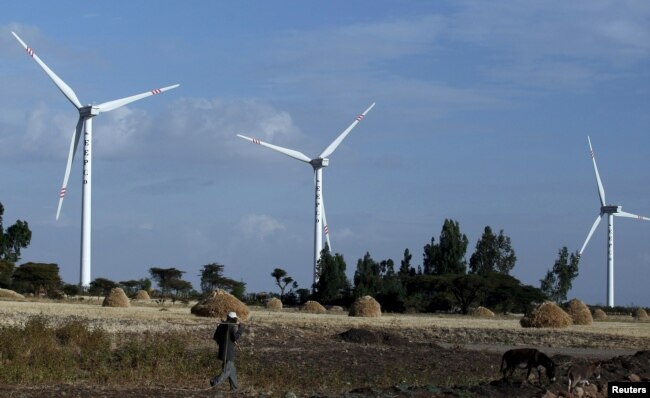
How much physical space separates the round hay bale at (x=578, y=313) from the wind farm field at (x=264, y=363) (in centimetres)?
1618

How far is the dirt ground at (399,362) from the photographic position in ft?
60.5

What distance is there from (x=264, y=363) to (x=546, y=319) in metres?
23.6

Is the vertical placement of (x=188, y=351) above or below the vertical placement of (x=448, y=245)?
below

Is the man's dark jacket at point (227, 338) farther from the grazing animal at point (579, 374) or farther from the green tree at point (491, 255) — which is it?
the green tree at point (491, 255)

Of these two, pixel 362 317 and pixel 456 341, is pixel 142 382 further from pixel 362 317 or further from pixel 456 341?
pixel 362 317

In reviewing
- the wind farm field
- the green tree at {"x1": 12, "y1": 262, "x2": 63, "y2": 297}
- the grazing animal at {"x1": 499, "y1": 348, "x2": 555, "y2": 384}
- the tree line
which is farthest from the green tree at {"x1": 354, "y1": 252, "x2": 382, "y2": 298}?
the grazing animal at {"x1": 499, "y1": 348, "x2": 555, "y2": 384}

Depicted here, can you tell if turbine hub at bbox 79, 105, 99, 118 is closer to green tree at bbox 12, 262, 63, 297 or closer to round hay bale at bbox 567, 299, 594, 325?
green tree at bbox 12, 262, 63, 297

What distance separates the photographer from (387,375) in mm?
24109

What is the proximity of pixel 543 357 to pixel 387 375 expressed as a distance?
5089 mm

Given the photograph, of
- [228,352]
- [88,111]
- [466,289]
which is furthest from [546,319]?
[88,111]

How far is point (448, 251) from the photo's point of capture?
335 feet

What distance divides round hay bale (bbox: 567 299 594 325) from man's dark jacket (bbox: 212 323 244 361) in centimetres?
3531

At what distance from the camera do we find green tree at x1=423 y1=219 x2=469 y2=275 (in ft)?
333

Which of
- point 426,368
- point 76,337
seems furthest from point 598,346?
point 76,337
